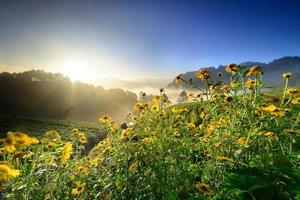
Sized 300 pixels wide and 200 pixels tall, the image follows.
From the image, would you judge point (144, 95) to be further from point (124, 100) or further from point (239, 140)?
point (124, 100)

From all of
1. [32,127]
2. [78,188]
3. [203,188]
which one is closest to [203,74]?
[203,188]

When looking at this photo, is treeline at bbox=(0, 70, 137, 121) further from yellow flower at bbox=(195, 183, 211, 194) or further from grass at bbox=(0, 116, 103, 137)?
yellow flower at bbox=(195, 183, 211, 194)

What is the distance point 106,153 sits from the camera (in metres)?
4.82

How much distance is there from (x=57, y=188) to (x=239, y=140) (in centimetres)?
164

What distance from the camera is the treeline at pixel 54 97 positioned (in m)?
73.4

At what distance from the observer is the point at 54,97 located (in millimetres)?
80438

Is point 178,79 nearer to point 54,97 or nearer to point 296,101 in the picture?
point 296,101

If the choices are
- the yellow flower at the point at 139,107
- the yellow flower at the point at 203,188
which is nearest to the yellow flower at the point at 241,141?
the yellow flower at the point at 203,188

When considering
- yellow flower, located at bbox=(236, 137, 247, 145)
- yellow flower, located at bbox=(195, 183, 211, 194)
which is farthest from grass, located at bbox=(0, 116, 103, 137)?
yellow flower, located at bbox=(236, 137, 247, 145)

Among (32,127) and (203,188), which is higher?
(203,188)

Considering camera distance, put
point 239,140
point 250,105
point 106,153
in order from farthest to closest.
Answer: point 106,153
point 250,105
point 239,140

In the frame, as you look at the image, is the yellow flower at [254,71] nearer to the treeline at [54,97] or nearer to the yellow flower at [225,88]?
the yellow flower at [225,88]

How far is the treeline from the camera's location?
2889 inches

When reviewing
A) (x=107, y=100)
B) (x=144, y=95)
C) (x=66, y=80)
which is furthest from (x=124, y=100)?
(x=144, y=95)
